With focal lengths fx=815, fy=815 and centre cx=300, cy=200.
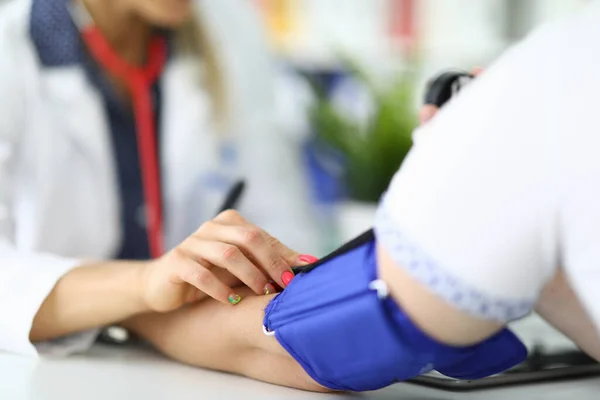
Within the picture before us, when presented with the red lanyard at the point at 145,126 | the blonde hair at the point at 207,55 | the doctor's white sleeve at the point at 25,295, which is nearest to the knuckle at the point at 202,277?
the doctor's white sleeve at the point at 25,295

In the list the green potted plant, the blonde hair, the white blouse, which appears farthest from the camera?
the green potted plant

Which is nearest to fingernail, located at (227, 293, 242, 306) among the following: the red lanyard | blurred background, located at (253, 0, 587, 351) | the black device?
the black device

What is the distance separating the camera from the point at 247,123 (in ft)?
3.85

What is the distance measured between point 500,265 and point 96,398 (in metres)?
0.28

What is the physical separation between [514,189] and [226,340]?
268 millimetres

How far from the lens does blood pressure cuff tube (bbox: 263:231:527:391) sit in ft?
1.29

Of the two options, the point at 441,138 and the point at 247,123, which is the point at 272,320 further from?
the point at 247,123

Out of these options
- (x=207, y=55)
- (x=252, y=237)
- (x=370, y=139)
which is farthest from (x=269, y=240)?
(x=370, y=139)

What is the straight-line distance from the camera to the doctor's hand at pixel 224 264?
0.53 meters

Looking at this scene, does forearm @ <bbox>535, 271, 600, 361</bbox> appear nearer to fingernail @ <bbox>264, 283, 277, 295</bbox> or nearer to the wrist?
fingernail @ <bbox>264, 283, 277, 295</bbox>

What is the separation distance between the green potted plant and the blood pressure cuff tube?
83 centimetres

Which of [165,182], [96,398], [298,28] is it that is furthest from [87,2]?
[298,28]

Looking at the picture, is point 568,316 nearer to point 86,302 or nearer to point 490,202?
point 490,202

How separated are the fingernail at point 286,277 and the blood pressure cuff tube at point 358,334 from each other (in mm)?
29
